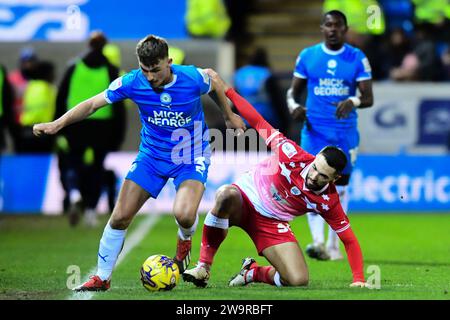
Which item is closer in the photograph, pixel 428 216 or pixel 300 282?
pixel 300 282

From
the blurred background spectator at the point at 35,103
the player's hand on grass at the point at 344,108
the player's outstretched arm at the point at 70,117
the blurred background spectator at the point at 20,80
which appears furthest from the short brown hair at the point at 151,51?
the blurred background spectator at the point at 35,103

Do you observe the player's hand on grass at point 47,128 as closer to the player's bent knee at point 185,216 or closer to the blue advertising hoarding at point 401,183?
the player's bent knee at point 185,216

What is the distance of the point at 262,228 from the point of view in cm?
916

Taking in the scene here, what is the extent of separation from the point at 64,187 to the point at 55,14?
5.93 metres

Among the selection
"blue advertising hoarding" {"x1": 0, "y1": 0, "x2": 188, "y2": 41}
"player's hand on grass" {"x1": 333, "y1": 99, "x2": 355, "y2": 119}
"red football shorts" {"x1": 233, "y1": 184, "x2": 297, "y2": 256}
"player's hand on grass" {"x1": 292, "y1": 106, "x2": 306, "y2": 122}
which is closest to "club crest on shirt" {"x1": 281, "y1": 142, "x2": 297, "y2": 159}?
"red football shorts" {"x1": 233, "y1": 184, "x2": 297, "y2": 256}

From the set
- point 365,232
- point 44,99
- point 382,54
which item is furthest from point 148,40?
point 382,54

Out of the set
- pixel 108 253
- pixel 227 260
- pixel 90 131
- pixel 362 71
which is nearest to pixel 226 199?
pixel 108 253

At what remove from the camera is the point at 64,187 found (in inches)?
619

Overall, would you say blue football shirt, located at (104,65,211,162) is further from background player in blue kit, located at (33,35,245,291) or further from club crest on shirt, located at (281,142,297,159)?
club crest on shirt, located at (281,142,297,159)

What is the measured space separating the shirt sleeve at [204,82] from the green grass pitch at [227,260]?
62.2 inches

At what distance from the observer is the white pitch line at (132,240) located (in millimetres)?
8219

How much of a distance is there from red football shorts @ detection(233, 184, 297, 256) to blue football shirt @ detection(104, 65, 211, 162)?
0.64m

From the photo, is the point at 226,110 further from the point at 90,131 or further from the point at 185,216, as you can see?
the point at 90,131

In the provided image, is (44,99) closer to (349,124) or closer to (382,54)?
(382,54)
